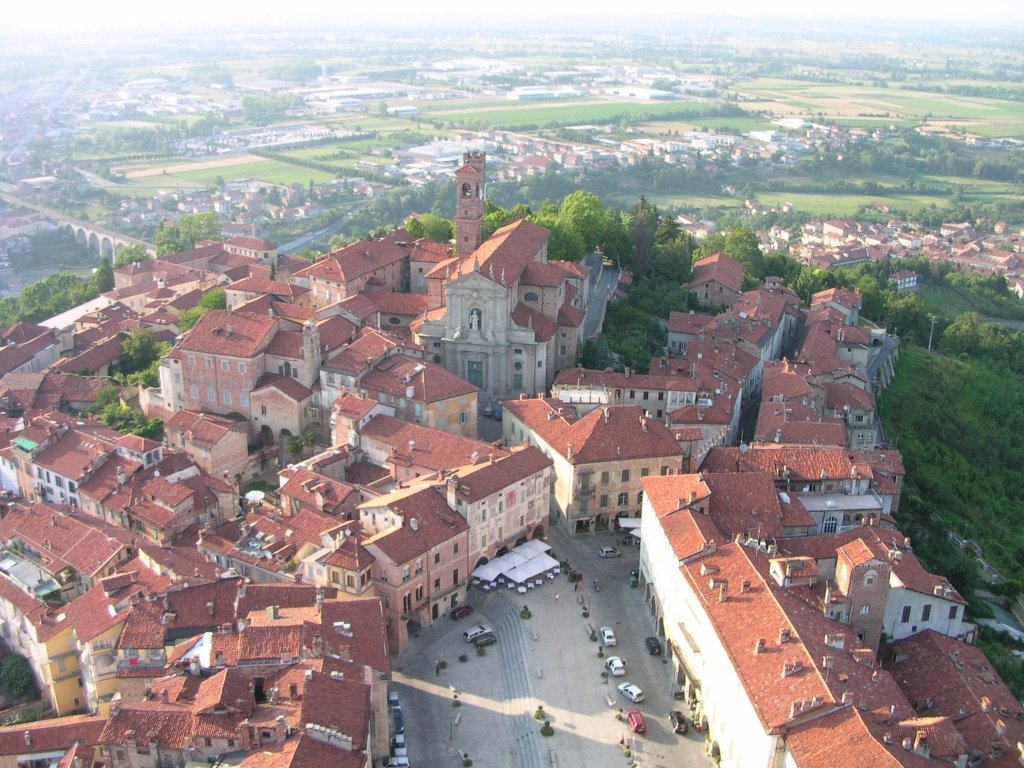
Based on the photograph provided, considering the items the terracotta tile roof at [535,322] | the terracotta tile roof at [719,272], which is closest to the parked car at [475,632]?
the terracotta tile roof at [535,322]

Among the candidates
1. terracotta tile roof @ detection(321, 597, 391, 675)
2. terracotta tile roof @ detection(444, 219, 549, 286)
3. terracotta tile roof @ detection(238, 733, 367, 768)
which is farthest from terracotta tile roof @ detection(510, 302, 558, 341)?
terracotta tile roof @ detection(238, 733, 367, 768)

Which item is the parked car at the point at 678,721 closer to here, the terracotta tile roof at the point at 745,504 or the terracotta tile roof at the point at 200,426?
the terracotta tile roof at the point at 745,504

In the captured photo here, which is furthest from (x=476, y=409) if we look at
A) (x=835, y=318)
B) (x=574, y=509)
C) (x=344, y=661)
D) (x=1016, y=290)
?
(x=1016, y=290)

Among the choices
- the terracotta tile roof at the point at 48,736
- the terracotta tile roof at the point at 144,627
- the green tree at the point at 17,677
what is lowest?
the green tree at the point at 17,677

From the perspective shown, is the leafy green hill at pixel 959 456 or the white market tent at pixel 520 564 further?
the leafy green hill at pixel 959 456

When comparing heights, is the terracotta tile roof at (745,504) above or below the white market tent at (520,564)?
above

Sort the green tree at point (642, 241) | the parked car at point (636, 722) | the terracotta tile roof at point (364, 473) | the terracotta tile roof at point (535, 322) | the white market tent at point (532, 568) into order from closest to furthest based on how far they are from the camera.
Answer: the parked car at point (636, 722), the white market tent at point (532, 568), the terracotta tile roof at point (364, 473), the terracotta tile roof at point (535, 322), the green tree at point (642, 241)
